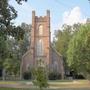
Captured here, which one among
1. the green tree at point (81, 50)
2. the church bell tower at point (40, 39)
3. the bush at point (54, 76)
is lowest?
the bush at point (54, 76)

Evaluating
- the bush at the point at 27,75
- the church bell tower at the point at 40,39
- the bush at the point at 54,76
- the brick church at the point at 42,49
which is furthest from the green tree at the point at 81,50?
the church bell tower at the point at 40,39

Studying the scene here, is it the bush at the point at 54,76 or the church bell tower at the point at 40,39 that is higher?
the church bell tower at the point at 40,39

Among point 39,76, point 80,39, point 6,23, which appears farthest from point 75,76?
point 6,23

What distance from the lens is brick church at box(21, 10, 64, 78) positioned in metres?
84.7

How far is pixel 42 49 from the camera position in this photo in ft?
282

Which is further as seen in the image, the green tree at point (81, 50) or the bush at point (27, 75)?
the bush at point (27, 75)

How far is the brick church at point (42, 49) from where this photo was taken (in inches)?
3334

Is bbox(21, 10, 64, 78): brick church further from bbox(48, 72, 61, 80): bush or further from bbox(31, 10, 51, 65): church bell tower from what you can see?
bbox(48, 72, 61, 80): bush

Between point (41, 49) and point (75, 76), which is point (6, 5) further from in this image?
point (75, 76)

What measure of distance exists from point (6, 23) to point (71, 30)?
78.2 meters

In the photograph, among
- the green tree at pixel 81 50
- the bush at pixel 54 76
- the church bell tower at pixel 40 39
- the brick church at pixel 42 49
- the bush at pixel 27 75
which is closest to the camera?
the green tree at pixel 81 50

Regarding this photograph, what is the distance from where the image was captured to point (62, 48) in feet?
314

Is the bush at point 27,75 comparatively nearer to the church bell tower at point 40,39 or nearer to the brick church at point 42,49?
the brick church at point 42,49

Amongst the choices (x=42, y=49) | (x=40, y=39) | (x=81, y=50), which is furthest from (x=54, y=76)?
(x=81, y=50)
